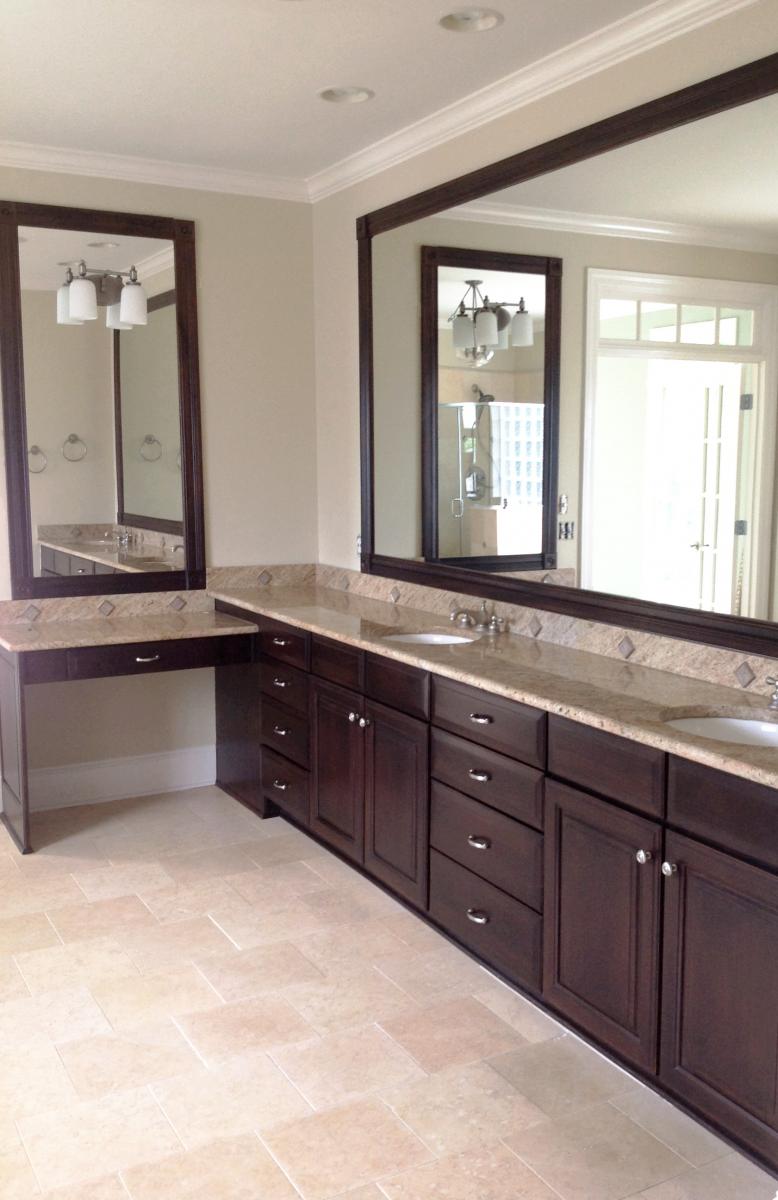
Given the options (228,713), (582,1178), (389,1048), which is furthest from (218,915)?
(582,1178)

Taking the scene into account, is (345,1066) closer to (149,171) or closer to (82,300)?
(82,300)

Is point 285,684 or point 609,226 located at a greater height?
point 609,226

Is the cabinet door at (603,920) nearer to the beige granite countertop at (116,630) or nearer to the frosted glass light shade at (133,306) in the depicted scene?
the beige granite countertop at (116,630)

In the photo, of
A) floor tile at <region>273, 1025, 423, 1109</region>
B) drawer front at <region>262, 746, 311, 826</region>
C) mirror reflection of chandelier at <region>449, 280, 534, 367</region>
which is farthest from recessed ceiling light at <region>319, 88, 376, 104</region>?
floor tile at <region>273, 1025, 423, 1109</region>

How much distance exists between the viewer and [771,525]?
255 centimetres

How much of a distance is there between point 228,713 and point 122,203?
2.06 metres

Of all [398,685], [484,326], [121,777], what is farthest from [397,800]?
[121,777]

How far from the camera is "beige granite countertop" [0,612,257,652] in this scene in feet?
12.6

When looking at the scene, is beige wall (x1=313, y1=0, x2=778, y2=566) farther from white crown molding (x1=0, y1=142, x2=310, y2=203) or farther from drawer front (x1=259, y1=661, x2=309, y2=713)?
drawer front (x1=259, y1=661, x2=309, y2=713)

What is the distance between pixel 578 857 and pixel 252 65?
93.2 inches

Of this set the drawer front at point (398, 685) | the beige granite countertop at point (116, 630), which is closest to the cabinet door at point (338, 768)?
the drawer front at point (398, 685)

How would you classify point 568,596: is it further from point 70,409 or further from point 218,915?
point 70,409

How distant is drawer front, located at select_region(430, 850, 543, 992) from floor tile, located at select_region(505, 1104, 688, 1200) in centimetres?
44

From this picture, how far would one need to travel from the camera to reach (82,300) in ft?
13.6
